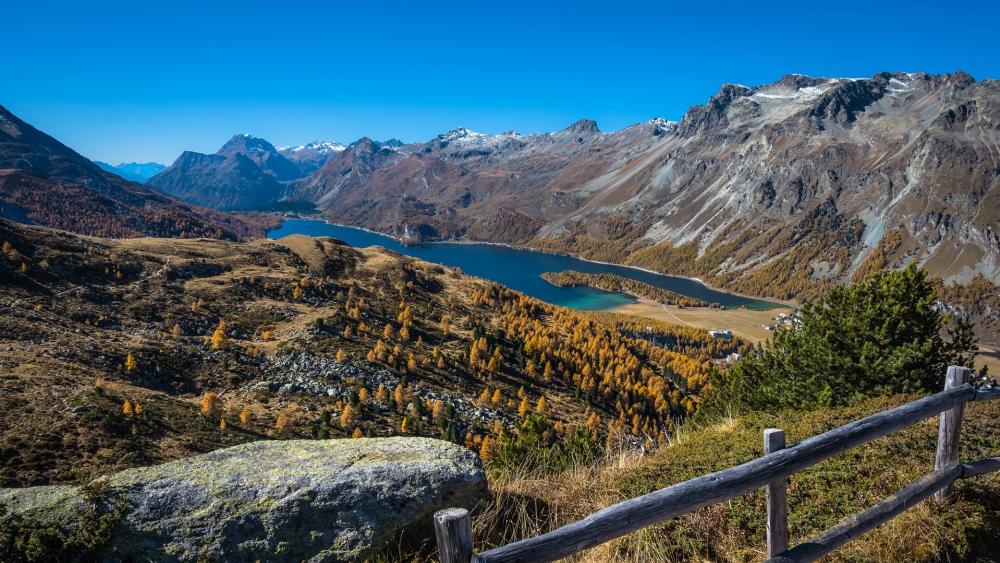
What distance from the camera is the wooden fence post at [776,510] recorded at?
764 centimetres

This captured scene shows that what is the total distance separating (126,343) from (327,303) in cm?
4150

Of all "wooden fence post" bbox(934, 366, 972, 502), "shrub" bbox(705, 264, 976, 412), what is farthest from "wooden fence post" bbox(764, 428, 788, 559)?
"shrub" bbox(705, 264, 976, 412)

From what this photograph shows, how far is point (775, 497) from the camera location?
7633 mm

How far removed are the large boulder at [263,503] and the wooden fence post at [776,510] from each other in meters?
5.48

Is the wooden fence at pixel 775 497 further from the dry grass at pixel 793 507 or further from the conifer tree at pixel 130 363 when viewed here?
the conifer tree at pixel 130 363

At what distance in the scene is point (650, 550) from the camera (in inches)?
368

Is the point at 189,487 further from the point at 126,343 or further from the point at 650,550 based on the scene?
the point at 126,343

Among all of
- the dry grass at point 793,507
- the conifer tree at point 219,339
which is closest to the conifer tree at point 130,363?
the conifer tree at point 219,339

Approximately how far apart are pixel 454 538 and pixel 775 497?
17.2 feet

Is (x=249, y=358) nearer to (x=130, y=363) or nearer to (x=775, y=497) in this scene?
(x=130, y=363)

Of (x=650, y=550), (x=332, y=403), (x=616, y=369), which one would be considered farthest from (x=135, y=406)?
(x=616, y=369)

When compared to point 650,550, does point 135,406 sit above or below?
below

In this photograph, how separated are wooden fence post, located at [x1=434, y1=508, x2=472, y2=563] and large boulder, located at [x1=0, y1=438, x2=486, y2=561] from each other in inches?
139

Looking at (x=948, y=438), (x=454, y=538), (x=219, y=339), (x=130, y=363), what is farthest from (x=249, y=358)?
(x=948, y=438)
